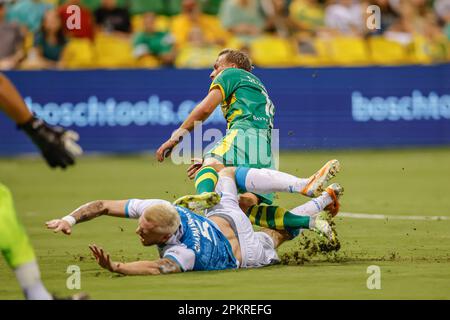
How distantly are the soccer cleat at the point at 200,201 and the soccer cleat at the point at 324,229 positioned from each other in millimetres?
1000

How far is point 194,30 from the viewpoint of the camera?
2341 cm

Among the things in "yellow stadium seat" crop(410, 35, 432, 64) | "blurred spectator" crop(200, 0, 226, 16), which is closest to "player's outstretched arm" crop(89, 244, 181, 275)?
"yellow stadium seat" crop(410, 35, 432, 64)

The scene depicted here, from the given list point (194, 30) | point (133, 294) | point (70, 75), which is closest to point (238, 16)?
point (194, 30)

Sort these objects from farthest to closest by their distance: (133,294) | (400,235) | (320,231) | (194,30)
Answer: (194,30), (400,235), (320,231), (133,294)

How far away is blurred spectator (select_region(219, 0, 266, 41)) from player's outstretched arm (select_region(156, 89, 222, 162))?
13.6 m

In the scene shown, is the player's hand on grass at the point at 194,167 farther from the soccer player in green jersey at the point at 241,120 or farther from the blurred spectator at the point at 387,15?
the blurred spectator at the point at 387,15

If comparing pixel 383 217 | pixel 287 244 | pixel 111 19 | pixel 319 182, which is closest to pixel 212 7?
pixel 111 19

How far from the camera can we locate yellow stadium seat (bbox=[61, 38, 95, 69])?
22531 mm

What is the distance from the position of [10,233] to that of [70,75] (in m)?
15.3

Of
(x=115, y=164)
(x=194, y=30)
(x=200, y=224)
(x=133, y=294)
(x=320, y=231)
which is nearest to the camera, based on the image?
(x=133, y=294)

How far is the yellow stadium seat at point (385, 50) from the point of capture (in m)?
24.0

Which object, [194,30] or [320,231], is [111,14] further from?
[320,231]

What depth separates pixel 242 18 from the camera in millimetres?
23953

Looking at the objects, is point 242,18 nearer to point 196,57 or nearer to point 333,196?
point 196,57
